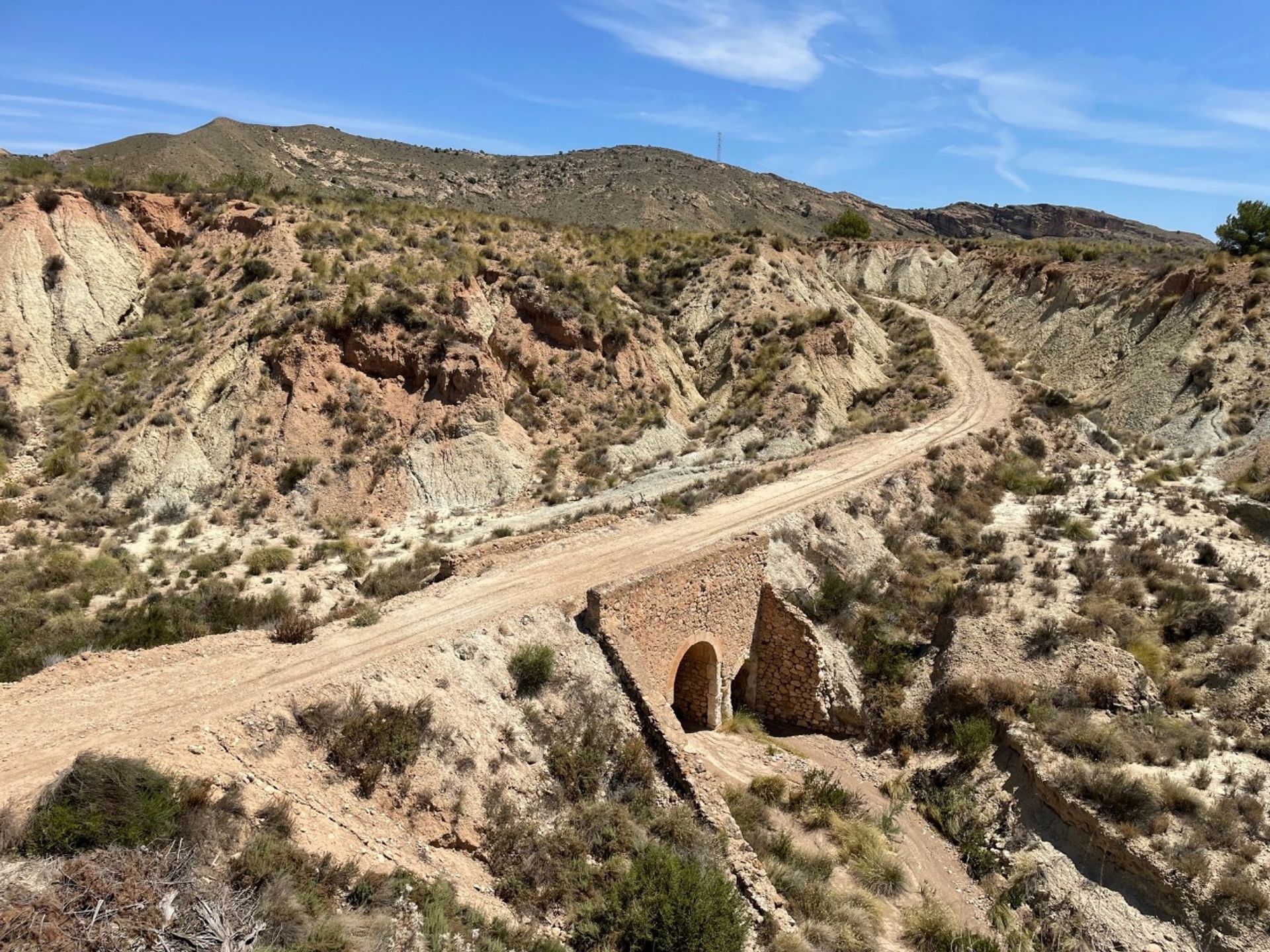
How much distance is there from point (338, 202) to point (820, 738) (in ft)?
104

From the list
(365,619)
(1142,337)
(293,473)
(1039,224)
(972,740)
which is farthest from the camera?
(1039,224)

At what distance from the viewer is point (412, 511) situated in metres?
24.0

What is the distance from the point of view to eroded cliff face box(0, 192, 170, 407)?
25.9 meters

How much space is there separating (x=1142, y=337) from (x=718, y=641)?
33.0 m

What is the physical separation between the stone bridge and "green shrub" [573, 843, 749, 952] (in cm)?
403

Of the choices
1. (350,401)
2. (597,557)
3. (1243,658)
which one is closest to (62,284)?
(350,401)

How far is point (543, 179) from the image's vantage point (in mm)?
90062

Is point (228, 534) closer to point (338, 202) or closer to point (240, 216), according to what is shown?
point (240, 216)

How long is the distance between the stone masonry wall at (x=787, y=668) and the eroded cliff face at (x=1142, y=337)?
2149cm

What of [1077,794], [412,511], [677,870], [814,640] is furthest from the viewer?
[412,511]

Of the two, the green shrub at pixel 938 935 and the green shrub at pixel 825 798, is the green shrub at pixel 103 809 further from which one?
the green shrub at pixel 825 798

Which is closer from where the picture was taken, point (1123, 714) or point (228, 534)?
point (1123, 714)

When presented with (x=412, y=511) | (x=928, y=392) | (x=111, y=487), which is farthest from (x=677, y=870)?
(x=928, y=392)

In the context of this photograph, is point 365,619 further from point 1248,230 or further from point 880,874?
point 1248,230
